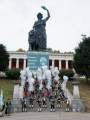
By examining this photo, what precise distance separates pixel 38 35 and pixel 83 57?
75.5 ft

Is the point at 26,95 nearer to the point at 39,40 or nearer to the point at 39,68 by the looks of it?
the point at 39,68

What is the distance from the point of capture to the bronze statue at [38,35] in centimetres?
4097

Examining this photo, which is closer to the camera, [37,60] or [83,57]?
[37,60]

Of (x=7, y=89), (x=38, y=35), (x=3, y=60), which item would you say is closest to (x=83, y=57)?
(x=3, y=60)

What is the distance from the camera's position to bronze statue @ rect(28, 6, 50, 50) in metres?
41.0

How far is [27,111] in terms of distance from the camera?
3119cm

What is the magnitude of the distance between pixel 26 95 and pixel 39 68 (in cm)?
445

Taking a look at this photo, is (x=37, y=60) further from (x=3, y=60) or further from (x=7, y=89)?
(x=3, y=60)

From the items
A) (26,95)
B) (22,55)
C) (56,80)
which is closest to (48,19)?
(56,80)

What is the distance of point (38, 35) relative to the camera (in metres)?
41.2

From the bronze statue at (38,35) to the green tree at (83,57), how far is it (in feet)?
72.8

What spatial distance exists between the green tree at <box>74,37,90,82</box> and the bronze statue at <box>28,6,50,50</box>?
22186mm

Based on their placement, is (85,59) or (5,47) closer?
(85,59)

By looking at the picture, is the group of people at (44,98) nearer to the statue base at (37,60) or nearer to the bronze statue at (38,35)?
the statue base at (37,60)
